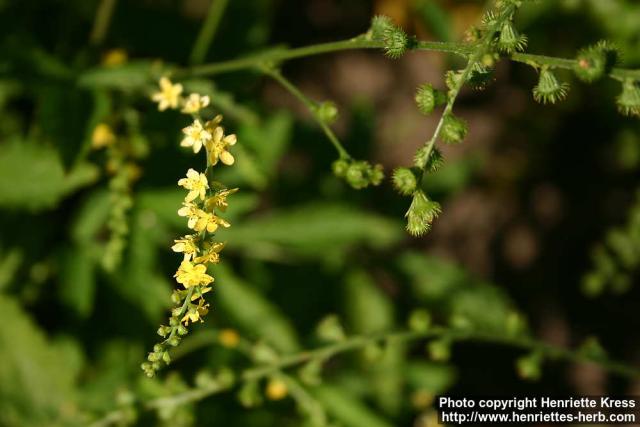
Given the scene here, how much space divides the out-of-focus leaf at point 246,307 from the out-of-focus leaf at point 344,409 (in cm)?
42

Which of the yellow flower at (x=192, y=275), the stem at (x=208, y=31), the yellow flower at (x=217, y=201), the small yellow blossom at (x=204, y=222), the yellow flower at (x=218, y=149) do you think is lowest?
the yellow flower at (x=192, y=275)

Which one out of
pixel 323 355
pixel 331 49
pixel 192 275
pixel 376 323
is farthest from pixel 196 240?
pixel 376 323

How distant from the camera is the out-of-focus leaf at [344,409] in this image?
4.35m

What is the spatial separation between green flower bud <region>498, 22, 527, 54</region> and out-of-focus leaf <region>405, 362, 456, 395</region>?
129 inches

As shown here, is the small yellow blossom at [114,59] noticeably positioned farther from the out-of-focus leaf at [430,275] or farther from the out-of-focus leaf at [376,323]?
the out-of-focus leaf at [430,275]

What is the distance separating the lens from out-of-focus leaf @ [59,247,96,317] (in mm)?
4223

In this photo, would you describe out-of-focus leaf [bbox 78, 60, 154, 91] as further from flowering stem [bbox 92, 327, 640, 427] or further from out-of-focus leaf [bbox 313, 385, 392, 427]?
out-of-focus leaf [bbox 313, 385, 392, 427]

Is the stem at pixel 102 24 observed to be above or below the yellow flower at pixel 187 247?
above

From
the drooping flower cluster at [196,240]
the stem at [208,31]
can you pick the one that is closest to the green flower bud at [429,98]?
the drooping flower cluster at [196,240]

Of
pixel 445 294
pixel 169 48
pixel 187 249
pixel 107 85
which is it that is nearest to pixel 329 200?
pixel 445 294

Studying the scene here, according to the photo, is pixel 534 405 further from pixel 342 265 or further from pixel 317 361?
pixel 317 361

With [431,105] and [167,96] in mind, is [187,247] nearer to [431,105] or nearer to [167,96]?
[167,96]

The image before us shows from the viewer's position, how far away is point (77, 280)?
13.9 feet

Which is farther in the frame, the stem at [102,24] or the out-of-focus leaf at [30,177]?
the stem at [102,24]
